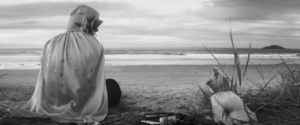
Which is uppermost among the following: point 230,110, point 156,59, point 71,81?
point 71,81

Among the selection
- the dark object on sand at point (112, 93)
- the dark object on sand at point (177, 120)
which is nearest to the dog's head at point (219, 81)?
the dark object on sand at point (177, 120)

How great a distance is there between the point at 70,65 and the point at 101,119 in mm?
814

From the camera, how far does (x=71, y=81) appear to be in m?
3.63

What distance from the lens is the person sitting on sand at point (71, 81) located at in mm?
3625

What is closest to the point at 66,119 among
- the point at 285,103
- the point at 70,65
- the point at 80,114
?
the point at 80,114

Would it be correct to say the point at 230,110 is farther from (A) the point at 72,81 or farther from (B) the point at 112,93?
(A) the point at 72,81

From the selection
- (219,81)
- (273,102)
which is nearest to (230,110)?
(219,81)

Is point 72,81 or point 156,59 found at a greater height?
point 72,81

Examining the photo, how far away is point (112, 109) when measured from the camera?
4.12 metres

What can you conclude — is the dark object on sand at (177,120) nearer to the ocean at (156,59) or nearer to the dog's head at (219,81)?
the dog's head at (219,81)

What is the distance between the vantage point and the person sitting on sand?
3625 millimetres

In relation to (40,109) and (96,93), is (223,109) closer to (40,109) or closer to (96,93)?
(96,93)

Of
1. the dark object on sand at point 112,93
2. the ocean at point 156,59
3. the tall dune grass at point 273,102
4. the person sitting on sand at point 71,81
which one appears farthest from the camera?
the ocean at point 156,59

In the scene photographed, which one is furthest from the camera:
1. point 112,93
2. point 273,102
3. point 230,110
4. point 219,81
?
point 112,93
